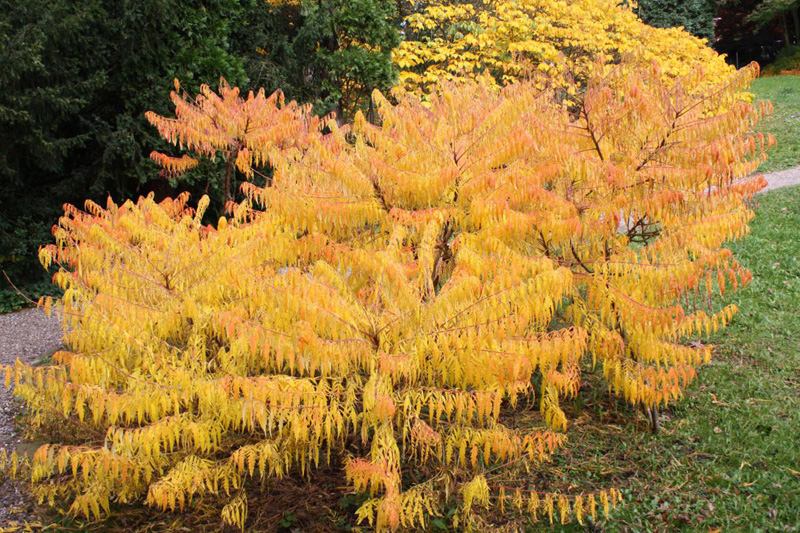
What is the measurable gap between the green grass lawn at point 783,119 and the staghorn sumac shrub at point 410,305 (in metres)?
11.8

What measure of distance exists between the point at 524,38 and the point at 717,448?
42.2 ft

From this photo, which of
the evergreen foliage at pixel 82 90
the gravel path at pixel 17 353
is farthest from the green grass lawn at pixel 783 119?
the gravel path at pixel 17 353

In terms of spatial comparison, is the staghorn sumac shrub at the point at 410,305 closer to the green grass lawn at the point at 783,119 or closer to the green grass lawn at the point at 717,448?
the green grass lawn at the point at 717,448

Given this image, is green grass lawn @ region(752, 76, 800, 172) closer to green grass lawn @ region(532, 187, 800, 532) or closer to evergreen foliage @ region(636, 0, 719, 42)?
evergreen foliage @ region(636, 0, 719, 42)

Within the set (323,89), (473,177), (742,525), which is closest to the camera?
(742,525)

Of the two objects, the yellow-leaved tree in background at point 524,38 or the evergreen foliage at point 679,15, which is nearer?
the yellow-leaved tree in background at point 524,38

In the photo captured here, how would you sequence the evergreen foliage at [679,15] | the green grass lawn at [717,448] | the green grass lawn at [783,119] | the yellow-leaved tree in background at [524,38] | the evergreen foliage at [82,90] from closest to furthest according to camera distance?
the green grass lawn at [717,448], the evergreen foliage at [82,90], the green grass lawn at [783,119], the yellow-leaved tree in background at [524,38], the evergreen foliage at [679,15]

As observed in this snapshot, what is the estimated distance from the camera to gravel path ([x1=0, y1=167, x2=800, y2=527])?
4.33 metres

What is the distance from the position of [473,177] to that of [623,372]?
178cm

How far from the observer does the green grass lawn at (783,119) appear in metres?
14.3

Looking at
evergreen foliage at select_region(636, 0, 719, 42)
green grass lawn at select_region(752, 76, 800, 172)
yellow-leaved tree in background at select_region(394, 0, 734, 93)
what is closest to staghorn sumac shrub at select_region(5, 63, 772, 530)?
yellow-leaved tree in background at select_region(394, 0, 734, 93)

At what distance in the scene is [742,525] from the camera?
3814mm

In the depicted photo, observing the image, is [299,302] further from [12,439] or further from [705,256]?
[12,439]

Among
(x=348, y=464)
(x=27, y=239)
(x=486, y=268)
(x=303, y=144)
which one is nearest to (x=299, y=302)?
(x=348, y=464)
